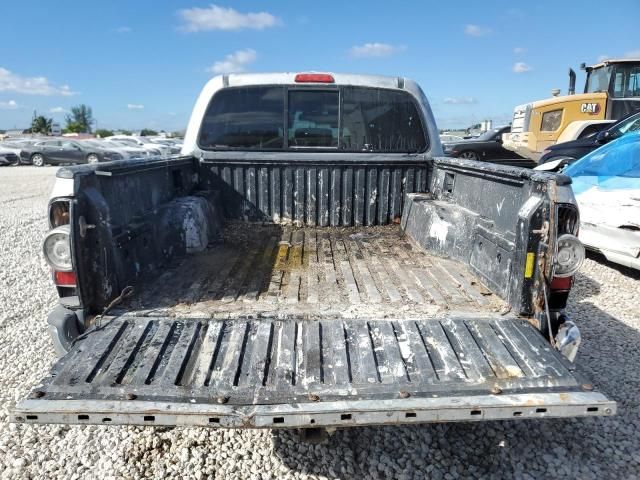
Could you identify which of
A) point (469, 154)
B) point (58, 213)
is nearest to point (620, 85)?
point (469, 154)

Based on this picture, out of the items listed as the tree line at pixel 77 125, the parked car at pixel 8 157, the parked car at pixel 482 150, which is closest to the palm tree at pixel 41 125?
the tree line at pixel 77 125

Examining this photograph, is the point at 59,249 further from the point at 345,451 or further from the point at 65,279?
the point at 345,451

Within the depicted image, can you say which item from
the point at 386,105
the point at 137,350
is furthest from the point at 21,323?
the point at 386,105

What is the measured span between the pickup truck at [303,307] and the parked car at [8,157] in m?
27.9

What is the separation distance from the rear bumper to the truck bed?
2.08 ft

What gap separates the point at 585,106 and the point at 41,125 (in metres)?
79.4

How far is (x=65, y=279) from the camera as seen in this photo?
2291 mm

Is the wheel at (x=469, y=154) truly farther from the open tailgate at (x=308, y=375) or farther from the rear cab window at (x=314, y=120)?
the open tailgate at (x=308, y=375)

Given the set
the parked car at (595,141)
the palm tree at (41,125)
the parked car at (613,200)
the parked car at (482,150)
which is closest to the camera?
A: the parked car at (613,200)

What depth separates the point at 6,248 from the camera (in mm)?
7203

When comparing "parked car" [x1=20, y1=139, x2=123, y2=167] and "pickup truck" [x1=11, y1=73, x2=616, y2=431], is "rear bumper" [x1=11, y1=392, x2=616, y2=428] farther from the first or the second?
"parked car" [x1=20, y1=139, x2=123, y2=167]

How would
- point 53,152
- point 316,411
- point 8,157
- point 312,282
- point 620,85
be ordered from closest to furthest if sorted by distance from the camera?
point 316,411 < point 312,282 < point 620,85 < point 8,157 < point 53,152

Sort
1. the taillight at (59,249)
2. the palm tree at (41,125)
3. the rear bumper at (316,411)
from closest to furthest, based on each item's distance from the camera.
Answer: the rear bumper at (316,411), the taillight at (59,249), the palm tree at (41,125)

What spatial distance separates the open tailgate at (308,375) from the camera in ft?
5.98
